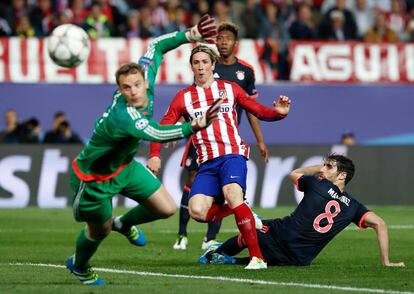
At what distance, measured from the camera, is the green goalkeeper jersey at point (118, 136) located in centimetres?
899

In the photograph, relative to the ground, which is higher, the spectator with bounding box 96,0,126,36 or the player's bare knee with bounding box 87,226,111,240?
the spectator with bounding box 96,0,126,36

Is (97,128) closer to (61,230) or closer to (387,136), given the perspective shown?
(61,230)

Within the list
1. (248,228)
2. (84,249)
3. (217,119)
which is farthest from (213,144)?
(84,249)

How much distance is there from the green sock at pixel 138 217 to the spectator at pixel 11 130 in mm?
11329

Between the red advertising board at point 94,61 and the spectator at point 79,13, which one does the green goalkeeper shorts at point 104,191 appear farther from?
the spectator at point 79,13

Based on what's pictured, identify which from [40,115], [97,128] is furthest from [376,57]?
[97,128]

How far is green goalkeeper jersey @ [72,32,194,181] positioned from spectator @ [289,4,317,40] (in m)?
14.1

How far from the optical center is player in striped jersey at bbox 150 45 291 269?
37.3ft

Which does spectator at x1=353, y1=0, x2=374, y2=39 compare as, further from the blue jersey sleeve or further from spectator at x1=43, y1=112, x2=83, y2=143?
the blue jersey sleeve

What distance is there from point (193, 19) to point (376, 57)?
3.86m

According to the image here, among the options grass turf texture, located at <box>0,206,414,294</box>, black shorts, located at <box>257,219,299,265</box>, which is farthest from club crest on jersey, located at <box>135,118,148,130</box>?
black shorts, located at <box>257,219,299,265</box>

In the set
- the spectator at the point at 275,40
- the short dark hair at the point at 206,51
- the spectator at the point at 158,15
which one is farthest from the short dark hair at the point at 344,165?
the spectator at the point at 158,15

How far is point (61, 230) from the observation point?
1612 cm

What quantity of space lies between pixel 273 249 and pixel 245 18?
43.3ft
